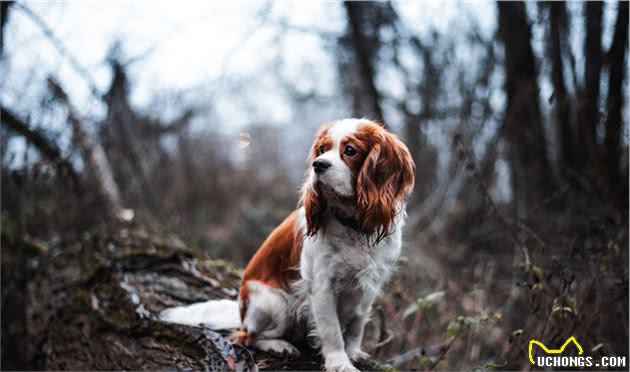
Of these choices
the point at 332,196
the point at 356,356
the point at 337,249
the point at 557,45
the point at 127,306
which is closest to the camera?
the point at 332,196

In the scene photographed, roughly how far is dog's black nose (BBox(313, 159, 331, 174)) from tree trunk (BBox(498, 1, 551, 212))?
14.5ft

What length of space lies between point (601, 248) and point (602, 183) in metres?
1.51

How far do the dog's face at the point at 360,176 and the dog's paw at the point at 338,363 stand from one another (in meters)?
0.74

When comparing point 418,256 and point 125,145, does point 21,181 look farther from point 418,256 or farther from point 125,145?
point 418,256

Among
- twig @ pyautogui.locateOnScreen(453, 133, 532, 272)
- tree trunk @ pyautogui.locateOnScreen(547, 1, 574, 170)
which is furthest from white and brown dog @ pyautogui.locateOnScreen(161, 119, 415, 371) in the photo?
tree trunk @ pyautogui.locateOnScreen(547, 1, 574, 170)

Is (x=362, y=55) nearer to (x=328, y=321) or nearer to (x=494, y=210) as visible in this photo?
(x=494, y=210)

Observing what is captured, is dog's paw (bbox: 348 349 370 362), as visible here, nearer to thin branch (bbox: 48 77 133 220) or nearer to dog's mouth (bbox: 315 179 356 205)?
dog's mouth (bbox: 315 179 356 205)

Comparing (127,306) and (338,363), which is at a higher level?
(127,306)

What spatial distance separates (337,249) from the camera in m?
3.09

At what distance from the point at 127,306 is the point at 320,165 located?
87.6 inches

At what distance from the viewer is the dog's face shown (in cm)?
291

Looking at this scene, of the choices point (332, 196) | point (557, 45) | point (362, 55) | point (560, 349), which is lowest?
point (560, 349)

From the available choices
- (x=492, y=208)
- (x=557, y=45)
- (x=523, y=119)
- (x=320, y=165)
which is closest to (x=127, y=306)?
(x=320, y=165)

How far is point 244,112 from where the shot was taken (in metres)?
15.7
